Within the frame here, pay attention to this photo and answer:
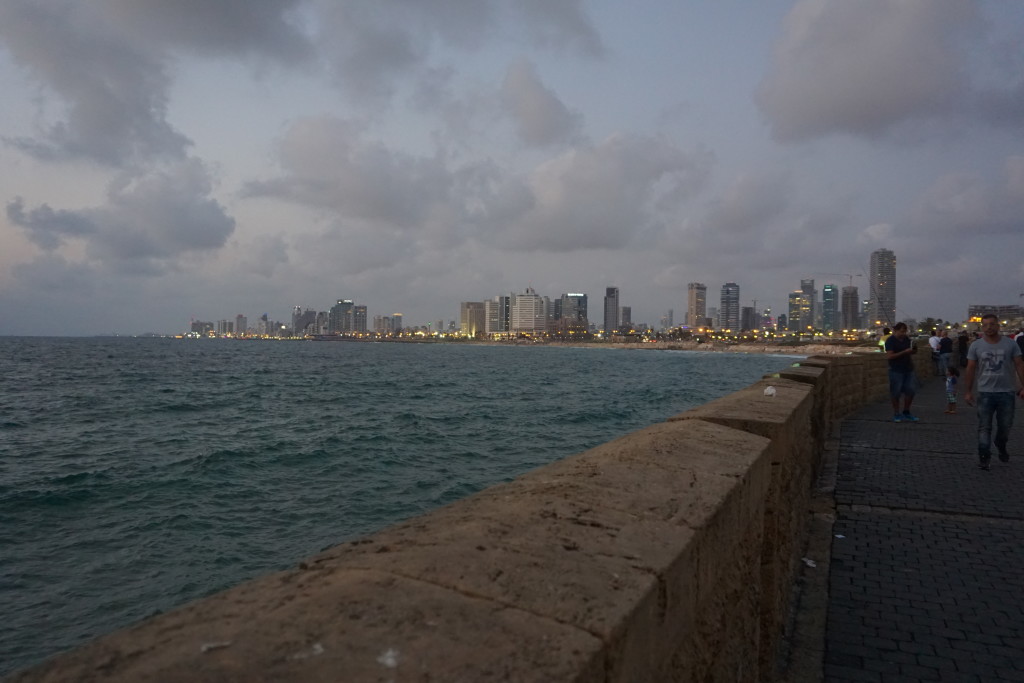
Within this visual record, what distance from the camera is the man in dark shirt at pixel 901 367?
11.0 meters

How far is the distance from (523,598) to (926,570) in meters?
4.48

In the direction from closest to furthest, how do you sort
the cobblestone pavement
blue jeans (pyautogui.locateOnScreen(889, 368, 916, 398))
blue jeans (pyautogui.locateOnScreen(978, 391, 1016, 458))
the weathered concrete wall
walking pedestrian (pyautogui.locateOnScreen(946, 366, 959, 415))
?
the weathered concrete wall, the cobblestone pavement, blue jeans (pyautogui.locateOnScreen(978, 391, 1016, 458)), blue jeans (pyautogui.locateOnScreen(889, 368, 916, 398)), walking pedestrian (pyautogui.locateOnScreen(946, 366, 959, 415))

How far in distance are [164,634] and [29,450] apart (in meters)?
20.6

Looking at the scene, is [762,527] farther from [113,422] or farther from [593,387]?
[593,387]

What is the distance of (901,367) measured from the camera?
438 inches

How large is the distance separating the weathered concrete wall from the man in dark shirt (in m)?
9.97

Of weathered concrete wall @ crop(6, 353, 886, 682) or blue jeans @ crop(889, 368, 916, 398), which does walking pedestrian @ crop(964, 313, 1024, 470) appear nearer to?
blue jeans @ crop(889, 368, 916, 398)

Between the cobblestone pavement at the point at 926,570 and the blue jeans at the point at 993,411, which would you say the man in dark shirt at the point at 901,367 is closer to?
the cobblestone pavement at the point at 926,570

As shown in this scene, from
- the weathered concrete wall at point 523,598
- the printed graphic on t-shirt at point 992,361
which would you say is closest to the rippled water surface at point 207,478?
the weathered concrete wall at point 523,598

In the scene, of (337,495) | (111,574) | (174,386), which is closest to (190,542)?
(111,574)

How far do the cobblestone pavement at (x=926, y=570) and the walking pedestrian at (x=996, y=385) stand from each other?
1.11 feet

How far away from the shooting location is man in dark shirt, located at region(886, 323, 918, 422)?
1100 cm

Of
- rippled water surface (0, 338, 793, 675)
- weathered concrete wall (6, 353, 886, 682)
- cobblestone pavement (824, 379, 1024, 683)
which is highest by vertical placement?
weathered concrete wall (6, 353, 886, 682)

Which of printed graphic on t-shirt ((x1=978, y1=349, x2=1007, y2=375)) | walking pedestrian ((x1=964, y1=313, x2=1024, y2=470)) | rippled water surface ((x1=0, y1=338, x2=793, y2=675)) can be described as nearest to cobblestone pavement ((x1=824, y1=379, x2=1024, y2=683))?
walking pedestrian ((x1=964, y1=313, x2=1024, y2=470))
